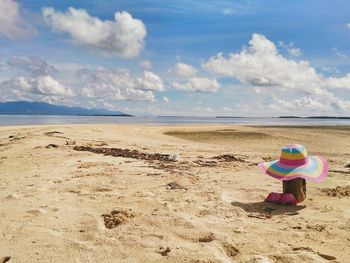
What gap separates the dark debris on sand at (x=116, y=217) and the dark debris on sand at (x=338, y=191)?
4.99m

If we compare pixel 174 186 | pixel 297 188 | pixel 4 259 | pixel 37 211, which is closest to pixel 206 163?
pixel 174 186

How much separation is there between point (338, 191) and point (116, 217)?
5616mm

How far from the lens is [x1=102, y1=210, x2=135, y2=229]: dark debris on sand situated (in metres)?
5.97

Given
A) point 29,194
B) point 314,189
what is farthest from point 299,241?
point 29,194

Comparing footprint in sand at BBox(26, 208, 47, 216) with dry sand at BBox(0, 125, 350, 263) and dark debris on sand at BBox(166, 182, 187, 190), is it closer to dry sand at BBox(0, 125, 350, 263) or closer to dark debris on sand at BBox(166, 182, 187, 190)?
dry sand at BBox(0, 125, 350, 263)

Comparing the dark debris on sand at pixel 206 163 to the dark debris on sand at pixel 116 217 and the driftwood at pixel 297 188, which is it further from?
the dark debris on sand at pixel 116 217

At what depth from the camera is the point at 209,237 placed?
5523 millimetres

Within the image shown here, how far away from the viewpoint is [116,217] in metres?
6.21

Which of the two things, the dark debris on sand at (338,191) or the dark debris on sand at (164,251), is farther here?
the dark debris on sand at (338,191)

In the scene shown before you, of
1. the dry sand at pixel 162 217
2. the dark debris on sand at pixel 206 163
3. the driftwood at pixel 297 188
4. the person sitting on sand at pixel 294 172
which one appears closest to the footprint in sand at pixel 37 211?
the dry sand at pixel 162 217

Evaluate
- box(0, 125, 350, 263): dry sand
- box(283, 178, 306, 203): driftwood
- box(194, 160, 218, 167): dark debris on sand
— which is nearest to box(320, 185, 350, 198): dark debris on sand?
box(0, 125, 350, 263): dry sand

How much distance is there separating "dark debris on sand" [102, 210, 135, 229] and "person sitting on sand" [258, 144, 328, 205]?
10.5 ft

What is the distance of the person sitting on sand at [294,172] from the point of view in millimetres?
7449

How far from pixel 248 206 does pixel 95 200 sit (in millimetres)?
3204
